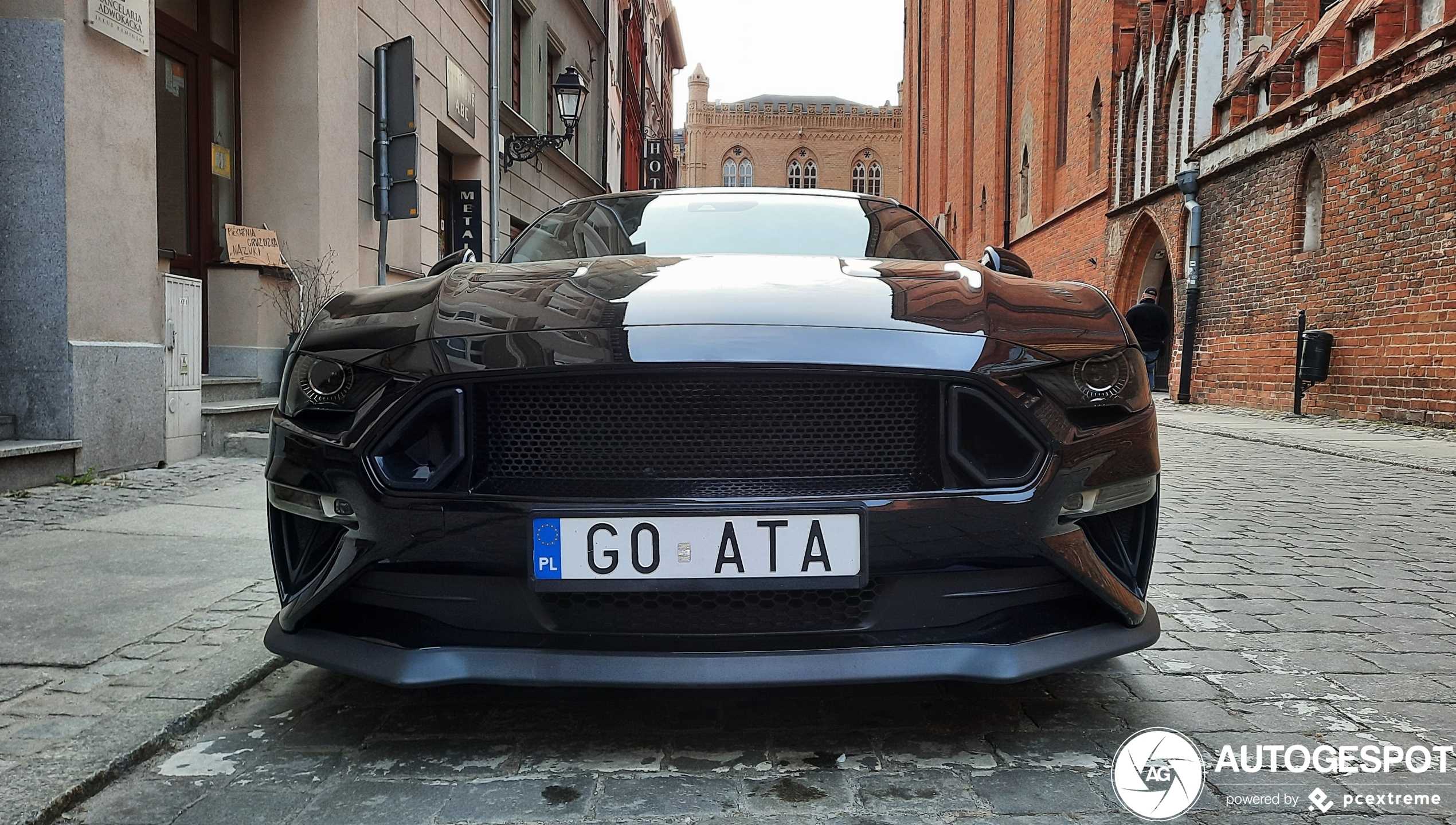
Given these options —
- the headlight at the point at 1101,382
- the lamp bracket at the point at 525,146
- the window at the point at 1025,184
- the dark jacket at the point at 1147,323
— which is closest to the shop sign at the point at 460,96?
the lamp bracket at the point at 525,146

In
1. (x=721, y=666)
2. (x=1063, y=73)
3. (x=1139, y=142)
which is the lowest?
(x=721, y=666)

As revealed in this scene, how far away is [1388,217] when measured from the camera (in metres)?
11.4

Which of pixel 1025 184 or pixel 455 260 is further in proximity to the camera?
pixel 1025 184

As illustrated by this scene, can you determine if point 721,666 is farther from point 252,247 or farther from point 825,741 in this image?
point 252,247

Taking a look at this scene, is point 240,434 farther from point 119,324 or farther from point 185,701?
point 185,701

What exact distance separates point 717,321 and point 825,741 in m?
0.84

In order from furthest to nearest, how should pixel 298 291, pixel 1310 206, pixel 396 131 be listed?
pixel 1310 206 → pixel 396 131 → pixel 298 291

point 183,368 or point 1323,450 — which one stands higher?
point 183,368

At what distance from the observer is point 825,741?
7.00ft

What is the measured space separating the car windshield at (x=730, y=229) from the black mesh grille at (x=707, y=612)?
4.27ft

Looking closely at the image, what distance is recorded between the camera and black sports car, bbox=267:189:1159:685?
1.92 metres

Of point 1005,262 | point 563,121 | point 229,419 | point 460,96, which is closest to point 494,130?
point 460,96

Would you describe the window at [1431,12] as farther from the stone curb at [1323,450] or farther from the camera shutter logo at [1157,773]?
the camera shutter logo at [1157,773]

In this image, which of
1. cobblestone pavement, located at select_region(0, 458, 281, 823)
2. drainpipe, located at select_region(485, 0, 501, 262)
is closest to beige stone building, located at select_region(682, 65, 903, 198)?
drainpipe, located at select_region(485, 0, 501, 262)
